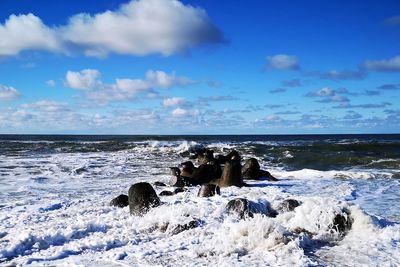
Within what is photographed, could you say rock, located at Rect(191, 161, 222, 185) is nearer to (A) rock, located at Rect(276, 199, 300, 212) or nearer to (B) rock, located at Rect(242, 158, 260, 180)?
(B) rock, located at Rect(242, 158, 260, 180)

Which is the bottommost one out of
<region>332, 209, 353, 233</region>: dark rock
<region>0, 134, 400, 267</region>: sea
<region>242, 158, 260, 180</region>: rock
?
<region>0, 134, 400, 267</region>: sea

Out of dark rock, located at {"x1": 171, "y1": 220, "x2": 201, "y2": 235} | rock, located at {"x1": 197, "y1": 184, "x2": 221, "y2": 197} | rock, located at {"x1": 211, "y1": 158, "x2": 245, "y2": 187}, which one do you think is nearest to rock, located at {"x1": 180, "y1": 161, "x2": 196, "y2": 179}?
rock, located at {"x1": 211, "y1": 158, "x2": 245, "y2": 187}

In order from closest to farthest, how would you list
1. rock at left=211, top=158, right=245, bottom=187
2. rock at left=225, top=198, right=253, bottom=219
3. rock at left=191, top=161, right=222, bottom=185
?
rock at left=225, top=198, right=253, bottom=219 < rock at left=211, top=158, right=245, bottom=187 < rock at left=191, top=161, right=222, bottom=185

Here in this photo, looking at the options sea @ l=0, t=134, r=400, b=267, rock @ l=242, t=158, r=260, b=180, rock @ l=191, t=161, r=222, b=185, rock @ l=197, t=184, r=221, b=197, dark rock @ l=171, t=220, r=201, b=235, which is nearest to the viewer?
sea @ l=0, t=134, r=400, b=267

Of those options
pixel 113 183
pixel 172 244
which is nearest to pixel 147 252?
pixel 172 244

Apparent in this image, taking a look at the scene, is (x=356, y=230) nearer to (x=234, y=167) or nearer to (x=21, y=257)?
(x=21, y=257)

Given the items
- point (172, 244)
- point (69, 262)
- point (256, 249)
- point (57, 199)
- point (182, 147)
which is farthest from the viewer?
point (182, 147)

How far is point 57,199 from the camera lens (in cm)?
1151

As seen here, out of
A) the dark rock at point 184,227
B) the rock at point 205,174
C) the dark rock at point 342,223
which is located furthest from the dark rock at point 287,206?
the rock at point 205,174

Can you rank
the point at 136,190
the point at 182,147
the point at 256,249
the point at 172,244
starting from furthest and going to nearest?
the point at 182,147 < the point at 136,190 < the point at 172,244 < the point at 256,249

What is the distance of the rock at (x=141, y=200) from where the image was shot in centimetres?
884

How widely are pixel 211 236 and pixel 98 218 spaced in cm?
257

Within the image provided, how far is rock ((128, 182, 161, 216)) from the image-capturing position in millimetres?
8836

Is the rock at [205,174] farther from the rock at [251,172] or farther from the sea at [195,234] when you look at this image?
the sea at [195,234]
